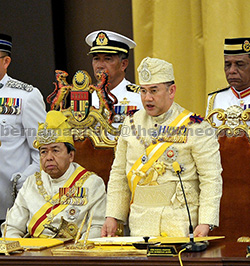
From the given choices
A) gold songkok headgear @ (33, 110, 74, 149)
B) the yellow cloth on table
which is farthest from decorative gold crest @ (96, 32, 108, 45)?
the yellow cloth on table

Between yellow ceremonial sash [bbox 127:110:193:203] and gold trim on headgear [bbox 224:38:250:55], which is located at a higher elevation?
gold trim on headgear [bbox 224:38:250:55]

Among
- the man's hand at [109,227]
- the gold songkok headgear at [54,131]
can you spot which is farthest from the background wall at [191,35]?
the man's hand at [109,227]

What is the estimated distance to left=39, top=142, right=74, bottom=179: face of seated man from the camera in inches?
137

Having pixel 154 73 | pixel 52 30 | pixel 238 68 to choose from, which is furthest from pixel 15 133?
pixel 52 30

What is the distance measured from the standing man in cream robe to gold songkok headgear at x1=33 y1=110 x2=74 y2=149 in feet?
1.20

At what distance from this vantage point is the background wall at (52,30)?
5523mm

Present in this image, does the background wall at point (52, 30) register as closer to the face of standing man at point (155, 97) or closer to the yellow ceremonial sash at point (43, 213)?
the yellow ceremonial sash at point (43, 213)

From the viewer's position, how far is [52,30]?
553cm

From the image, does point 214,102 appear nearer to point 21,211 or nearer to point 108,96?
point 108,96

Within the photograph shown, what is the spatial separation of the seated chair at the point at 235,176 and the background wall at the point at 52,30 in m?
2.06

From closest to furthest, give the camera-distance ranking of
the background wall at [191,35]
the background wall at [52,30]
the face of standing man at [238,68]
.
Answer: the face of standing man at [238,68], the background wall at [191,35], the background wall at [52,30]

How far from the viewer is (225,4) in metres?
5.10

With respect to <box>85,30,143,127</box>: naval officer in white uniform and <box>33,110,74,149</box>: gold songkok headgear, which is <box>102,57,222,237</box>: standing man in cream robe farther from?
<box>85,30,143,127</box>: naval officer in white uniform

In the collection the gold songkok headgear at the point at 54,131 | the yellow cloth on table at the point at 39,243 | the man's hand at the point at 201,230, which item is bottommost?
the yellow cloth on table at the point at 39,243
